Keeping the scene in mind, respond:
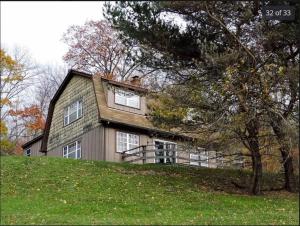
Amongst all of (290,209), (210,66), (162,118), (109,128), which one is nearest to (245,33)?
(210,66)

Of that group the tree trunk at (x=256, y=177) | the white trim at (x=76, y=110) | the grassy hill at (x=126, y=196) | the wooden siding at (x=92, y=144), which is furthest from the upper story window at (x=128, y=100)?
the tree trunk at (x=256, y=177)

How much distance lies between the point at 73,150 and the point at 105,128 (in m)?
3.61

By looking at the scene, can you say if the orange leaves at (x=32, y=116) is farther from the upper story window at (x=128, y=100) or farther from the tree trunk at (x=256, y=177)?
the tree trunk at (x=256, y=177)

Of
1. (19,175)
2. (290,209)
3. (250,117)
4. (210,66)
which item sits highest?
(210,66)

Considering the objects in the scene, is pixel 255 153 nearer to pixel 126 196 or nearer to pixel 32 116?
pixel 126 196

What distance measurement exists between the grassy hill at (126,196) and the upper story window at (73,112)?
8562 millimetres

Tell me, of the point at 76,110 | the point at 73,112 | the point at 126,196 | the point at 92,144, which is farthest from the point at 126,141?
the point at 126,196

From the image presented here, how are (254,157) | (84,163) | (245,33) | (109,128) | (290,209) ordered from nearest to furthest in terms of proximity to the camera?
(290,209) → (245,33) → (254,157) → (84,163) → (109,128)

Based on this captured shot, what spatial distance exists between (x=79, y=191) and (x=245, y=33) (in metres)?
7.59

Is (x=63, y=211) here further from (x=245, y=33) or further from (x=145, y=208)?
(x=245, y=33)

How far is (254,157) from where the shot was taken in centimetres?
1834

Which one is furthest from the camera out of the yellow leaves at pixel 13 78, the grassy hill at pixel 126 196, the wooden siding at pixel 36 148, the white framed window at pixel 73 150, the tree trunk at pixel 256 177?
the yellow leaves at pixel 13 78

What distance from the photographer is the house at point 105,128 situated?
27.2 m

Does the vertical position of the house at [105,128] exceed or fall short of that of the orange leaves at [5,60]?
it falls short
